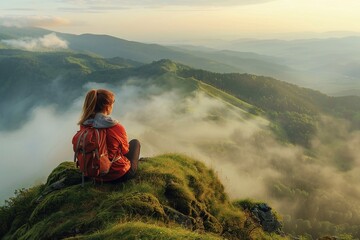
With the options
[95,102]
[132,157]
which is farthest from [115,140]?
[132,157]

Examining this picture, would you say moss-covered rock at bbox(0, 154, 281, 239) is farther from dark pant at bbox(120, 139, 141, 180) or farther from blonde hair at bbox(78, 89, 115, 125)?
blonde hair at bbox(78, 89, 115, 125)

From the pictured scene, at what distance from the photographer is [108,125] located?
39.8ft

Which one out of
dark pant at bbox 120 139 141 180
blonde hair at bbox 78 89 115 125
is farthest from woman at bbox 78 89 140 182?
dark pant at bbox 120 139 141 180

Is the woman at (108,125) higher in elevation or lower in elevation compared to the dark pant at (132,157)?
higher

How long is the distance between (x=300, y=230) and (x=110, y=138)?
130345 mm

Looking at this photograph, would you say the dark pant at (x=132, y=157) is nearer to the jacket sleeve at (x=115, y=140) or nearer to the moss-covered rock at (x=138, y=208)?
the moss-covered rock at (x=138, y=208)

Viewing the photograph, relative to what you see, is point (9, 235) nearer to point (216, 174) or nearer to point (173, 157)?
point (173, 157)

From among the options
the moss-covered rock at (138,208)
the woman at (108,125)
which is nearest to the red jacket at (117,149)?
the woman at (108,125)

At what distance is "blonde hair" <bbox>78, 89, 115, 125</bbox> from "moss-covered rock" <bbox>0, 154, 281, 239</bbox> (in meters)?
2.93

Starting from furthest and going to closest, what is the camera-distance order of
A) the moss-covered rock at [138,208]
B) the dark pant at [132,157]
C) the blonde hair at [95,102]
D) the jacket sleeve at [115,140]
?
1. the dark pant at [132,157]
2. the jacket sleeve at [115,140]
3. the blonde hair at [95,102]
4. the moss-covered rock at [138,208]

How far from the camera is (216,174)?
18.5 meters

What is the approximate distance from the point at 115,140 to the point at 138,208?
261 centimetres

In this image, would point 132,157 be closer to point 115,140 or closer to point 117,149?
point 117,149

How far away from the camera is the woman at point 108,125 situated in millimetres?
12000
